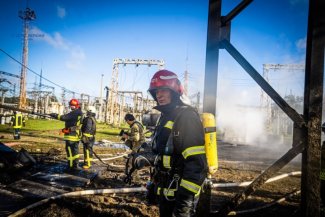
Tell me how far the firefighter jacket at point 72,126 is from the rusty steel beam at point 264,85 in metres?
6.80

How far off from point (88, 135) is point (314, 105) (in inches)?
306

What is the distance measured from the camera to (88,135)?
8.69m

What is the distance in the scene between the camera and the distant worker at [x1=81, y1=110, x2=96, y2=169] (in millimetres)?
8609

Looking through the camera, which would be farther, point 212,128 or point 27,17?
point 27,17

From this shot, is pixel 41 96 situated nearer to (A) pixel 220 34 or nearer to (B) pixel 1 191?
(B) pixel 1 191

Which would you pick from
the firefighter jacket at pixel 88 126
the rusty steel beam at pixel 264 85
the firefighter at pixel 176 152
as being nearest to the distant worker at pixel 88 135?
the firefighter jacket at pixel 88 126

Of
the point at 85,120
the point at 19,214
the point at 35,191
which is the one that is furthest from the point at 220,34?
the point at 85,120

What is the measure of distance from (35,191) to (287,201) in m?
6.32

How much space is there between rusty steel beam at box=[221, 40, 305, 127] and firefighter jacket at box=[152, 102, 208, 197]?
873 millimetres

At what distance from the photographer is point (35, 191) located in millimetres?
5777

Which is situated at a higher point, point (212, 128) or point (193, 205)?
point (212, 128)

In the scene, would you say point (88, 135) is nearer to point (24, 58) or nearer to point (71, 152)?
point (71, 152)

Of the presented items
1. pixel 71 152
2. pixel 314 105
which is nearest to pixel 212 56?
pixel 314 105

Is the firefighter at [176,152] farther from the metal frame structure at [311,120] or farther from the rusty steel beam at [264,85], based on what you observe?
the metal frame structure at [311,120]
